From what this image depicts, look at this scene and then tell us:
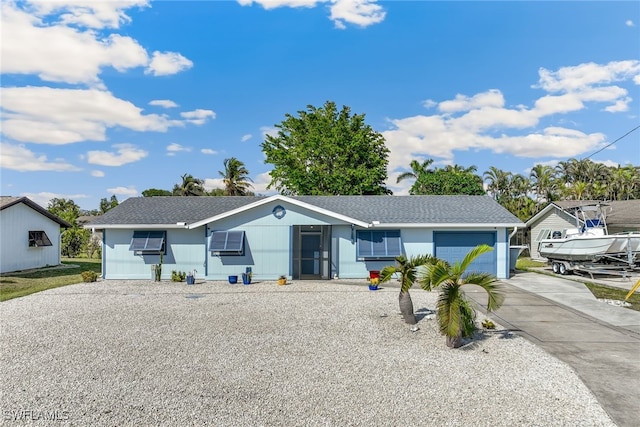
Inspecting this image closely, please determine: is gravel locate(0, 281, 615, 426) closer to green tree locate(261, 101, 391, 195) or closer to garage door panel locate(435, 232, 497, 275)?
garage door panel locate(435, 232, 497, 275)

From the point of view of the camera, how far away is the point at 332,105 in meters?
42.1

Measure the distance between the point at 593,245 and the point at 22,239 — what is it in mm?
31796

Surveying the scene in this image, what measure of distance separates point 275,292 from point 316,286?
211 centimetres

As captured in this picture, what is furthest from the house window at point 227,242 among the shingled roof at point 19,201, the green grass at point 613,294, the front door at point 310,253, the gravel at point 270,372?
the green grass at point 613,294

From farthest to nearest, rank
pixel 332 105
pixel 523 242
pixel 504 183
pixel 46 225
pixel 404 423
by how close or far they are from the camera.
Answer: pixel 504 183, pixel 332 105, pixel 523 242, pixel 46 225, pixel 404 423

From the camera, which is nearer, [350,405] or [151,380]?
[350,405]

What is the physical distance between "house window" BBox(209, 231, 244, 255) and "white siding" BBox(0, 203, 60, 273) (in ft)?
44.9

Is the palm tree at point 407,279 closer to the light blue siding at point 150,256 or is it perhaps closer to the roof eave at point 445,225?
the roof eave at point 445,225

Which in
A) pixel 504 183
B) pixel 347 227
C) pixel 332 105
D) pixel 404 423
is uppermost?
pixel 332 105

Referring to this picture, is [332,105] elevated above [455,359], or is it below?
above

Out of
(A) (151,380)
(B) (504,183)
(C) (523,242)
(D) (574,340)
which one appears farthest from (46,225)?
(B) (504,183)

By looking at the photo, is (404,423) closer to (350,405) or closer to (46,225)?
(350,405)

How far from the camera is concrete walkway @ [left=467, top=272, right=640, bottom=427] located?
6.84 meters

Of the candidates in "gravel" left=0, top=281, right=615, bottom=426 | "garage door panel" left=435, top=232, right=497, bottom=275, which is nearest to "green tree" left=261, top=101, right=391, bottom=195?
"garage door panel" left=435, top=232, right=497, bottom=275
